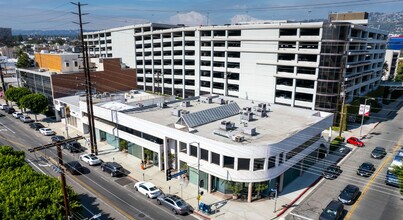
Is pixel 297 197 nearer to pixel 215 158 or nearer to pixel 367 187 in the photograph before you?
pixel 367 187

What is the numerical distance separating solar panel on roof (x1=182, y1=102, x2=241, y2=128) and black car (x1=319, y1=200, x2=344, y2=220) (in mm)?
19945

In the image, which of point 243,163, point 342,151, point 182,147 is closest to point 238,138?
point 243,163

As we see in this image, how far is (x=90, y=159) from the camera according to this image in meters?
45.5

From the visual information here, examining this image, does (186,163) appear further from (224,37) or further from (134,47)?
(134,47)

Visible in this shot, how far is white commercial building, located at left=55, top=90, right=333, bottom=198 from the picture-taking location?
111ft

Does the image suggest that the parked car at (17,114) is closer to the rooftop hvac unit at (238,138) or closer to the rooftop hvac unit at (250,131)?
the rooftop hvac unit at (250,131)

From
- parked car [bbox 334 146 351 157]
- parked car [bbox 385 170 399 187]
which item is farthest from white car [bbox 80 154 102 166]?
parked car [bbox 385 170 399 187]

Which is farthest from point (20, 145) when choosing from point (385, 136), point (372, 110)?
point (372, 110)

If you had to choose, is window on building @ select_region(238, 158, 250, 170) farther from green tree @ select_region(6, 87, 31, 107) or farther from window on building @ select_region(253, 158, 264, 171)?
green tree @ select_region(6, 87, 31, 107)

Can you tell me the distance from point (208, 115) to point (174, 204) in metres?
16.5

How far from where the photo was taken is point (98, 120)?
2144 inches

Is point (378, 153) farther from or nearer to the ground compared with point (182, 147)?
nearer to the ground

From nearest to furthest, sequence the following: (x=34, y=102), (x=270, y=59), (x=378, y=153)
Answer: (x=378, y=153)
(x=34, y=102)
(x=270, y=59)

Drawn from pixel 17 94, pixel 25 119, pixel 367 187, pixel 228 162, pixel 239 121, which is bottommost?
pixel 367 187
